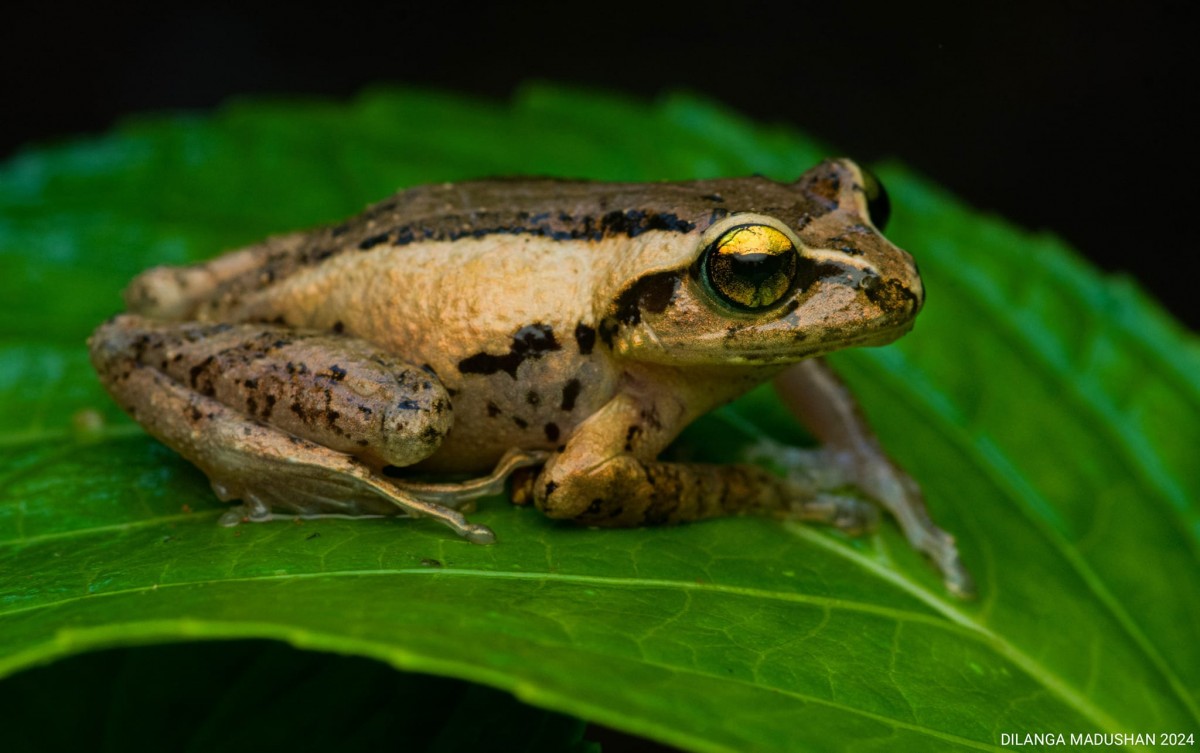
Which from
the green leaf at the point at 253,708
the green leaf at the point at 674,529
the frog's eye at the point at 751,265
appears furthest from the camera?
the frog's eye at the point at 751,265

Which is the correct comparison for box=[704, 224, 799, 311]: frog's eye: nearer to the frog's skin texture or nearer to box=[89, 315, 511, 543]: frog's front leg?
the frog's skin texture

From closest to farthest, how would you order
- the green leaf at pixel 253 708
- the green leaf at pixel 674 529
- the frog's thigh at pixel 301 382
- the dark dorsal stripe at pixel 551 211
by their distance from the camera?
the green leaf at pixel 674 529
the green leaf at pixel 253 708
the frog's thigh at pixel 301 382
the dark dorsal stripe at pixel 551 211

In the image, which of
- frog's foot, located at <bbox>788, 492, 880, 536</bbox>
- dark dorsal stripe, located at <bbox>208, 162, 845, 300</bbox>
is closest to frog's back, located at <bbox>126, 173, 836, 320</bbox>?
dark dorsal stripe, located at <bbox>208, 162, 845, 300</bbox>

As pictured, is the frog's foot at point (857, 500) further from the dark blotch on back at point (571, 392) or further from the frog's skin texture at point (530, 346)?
the dark blotch on back at point (571, 392)

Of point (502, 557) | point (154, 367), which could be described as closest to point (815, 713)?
point (502, 557)

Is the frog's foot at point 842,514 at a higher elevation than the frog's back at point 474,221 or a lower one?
lower

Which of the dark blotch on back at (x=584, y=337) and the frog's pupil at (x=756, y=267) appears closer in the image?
the frog's pupil at (x=756, y=267)

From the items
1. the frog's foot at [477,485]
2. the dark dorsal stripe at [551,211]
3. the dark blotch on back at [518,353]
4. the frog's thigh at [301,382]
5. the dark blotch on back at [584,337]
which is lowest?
the frog's foot at [477,485]

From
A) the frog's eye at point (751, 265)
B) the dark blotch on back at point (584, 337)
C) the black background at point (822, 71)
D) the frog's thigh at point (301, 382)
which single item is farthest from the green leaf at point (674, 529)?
the black background at point (822, 71)

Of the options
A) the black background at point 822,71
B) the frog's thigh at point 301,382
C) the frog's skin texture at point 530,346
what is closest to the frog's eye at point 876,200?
the frog's skin texture at point 530,346
